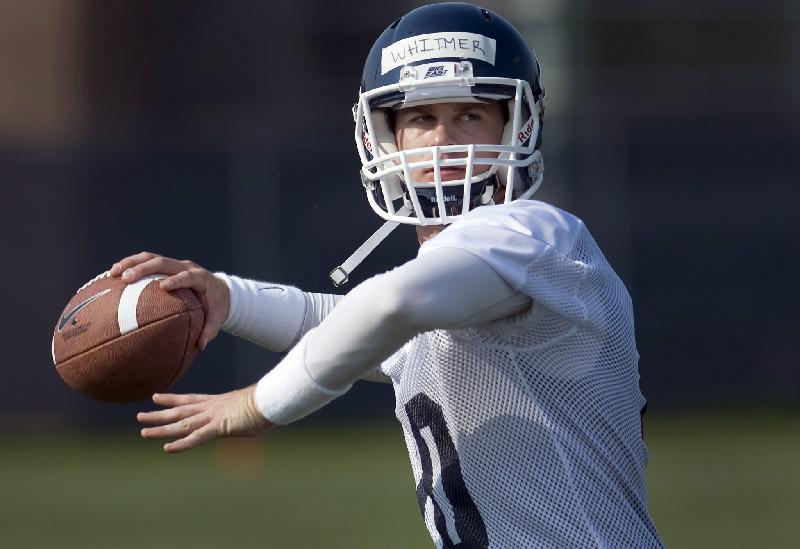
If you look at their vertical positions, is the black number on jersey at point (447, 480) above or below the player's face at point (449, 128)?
below

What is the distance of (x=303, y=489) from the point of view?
23.6 feet

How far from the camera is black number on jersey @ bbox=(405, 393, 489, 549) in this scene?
255 cm

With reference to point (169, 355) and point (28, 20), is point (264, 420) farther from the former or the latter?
point (28, 20)

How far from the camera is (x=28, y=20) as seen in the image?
980 cm

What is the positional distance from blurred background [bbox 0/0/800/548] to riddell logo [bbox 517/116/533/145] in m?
5.87

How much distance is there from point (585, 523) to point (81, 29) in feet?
26.5

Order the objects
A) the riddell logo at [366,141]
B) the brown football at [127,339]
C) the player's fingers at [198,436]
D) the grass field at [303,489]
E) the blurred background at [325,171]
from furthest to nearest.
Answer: the blurred background at [325,171] < the grass field at [303,489] < the riddell logo at [366,141] < the brown football at [127,339] < the player's fingers at [198,436]

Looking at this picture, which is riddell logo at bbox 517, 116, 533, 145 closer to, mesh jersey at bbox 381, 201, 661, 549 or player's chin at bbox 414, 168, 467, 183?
player's chin at bbox 414, 168, 467, 183

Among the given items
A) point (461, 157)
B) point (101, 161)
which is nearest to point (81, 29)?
point (101, 161)

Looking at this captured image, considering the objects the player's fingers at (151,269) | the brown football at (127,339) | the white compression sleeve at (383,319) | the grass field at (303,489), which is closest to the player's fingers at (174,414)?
the white compression sleeve at (383,319)

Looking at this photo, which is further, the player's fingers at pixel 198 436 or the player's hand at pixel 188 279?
the player's hand at pixel 188 279

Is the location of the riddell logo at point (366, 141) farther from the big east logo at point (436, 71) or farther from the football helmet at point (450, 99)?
the big east logo at point (436, 71)

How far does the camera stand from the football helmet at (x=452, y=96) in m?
2.87

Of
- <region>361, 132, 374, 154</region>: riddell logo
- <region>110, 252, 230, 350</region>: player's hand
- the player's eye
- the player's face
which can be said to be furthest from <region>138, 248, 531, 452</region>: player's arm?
<region>361, 132, 374, 154</region>: riddell logo
